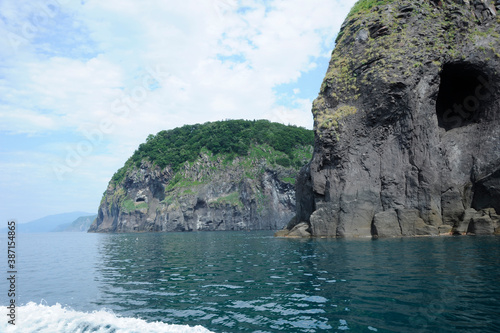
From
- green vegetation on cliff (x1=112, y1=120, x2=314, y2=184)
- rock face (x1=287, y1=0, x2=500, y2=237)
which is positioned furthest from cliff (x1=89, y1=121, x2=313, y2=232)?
rock face (x1=287, y1=0, x2=500, y2=237)

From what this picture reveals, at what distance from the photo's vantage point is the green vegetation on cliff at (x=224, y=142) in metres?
128

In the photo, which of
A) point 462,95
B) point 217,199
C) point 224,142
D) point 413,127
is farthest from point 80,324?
point 224,142

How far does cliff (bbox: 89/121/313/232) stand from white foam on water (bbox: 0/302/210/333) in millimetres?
97961

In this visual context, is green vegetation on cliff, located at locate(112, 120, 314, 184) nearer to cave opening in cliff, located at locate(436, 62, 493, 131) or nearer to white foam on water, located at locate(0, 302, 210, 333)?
cave opening in cliff, located at locate(436, 62, 493, 131)

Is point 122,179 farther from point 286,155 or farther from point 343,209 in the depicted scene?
point 343,209

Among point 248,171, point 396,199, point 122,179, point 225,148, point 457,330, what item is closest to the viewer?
point 457,330

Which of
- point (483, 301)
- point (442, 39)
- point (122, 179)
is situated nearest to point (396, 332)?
point (483, 301)

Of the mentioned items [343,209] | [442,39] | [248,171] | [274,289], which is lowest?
[274,289]

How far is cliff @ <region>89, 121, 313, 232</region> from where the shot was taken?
113 m

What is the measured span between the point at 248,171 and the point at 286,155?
53.9 feet

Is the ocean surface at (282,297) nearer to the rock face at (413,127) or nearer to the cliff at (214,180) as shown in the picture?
the rock face at (413,127)

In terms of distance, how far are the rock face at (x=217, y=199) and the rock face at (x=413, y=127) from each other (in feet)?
213

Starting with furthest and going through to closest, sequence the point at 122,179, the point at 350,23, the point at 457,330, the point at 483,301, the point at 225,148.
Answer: the point at 122,179 → the point at 225,148 → the point at 350,23 → the point at 483,301 → the point at 457,330

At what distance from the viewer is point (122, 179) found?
151500 mm
